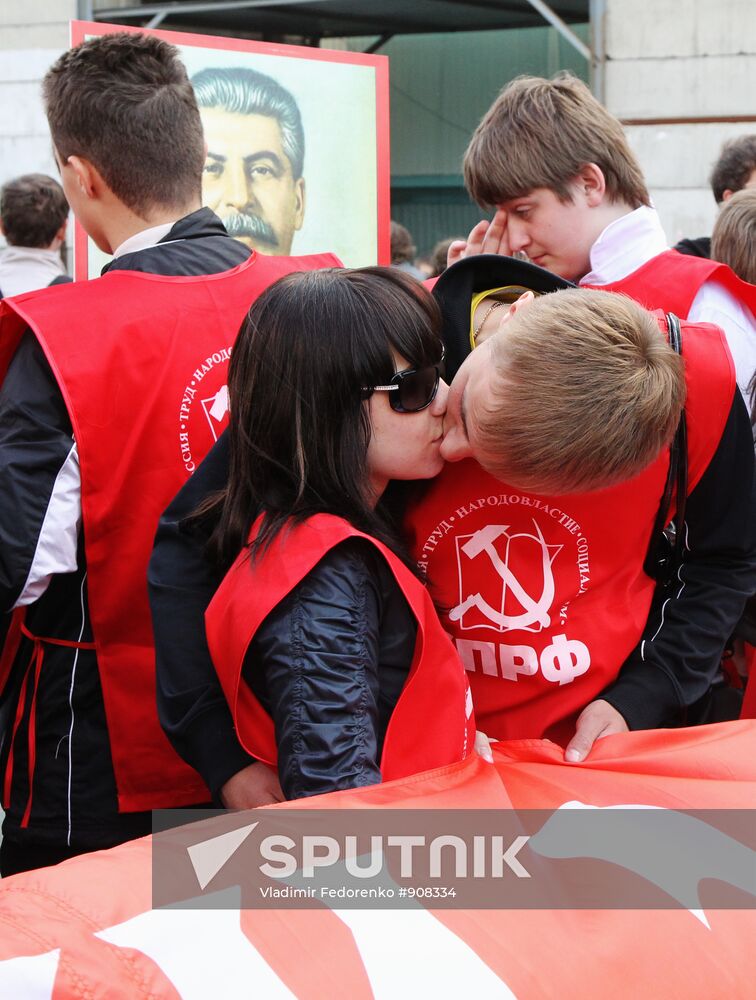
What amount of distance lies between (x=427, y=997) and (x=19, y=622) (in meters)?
1.08

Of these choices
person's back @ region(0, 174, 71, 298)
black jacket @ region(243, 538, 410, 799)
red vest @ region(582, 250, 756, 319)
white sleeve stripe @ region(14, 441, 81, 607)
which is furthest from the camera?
person's back @ region(0, 174, 71, 298)

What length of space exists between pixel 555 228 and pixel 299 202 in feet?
5.04

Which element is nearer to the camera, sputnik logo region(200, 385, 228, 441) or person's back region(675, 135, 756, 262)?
sputnik logo region(200, 385, 228, 441)

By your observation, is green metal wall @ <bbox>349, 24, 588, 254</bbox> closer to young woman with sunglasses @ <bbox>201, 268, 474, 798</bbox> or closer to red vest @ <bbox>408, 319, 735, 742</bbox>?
red vest @ <bbox>408, 319, 735, 742</bbox>

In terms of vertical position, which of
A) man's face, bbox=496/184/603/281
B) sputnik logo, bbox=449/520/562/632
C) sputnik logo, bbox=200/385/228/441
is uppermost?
man's face, bbox=496/184/603/281

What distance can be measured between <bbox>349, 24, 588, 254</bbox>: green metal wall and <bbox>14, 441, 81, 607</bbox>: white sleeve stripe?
9.38m

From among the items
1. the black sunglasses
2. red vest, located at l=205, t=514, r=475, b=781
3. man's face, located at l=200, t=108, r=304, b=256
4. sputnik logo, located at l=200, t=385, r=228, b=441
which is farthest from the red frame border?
red vest, located at l=205, t=514, r=475, b=781

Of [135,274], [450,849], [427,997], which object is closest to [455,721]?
[450,849]

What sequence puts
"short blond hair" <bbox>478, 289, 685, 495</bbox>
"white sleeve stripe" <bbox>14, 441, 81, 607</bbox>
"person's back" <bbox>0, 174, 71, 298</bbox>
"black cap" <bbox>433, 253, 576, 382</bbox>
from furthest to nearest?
"person's back" <bbox>0, 174, 71, 298</bbox> → "white sleeve stripe" <bbox>14, 441, 81, 607</bbox> → "black cap" <bbox>433, 253, 576, 382</bbox> → "short blond hair" <bbox>478, 289, 685, 495</bbox>

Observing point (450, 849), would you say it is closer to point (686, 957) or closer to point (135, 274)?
point (686, 957)

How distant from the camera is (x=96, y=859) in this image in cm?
124

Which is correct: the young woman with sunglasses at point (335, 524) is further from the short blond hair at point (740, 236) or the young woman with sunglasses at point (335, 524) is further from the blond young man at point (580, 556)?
the short blond hair at point (740, 236)

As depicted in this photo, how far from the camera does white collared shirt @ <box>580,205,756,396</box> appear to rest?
229cm

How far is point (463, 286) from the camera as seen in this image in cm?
170
